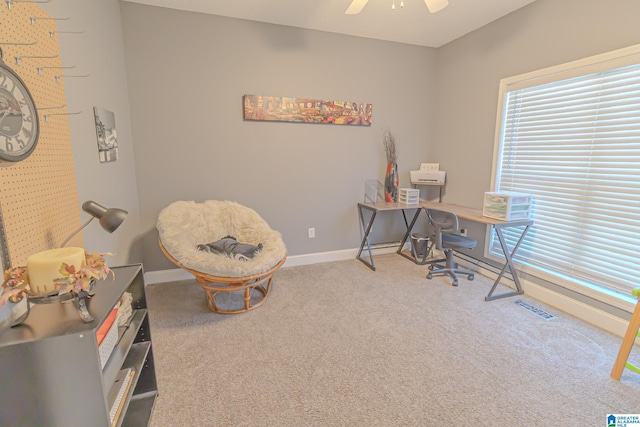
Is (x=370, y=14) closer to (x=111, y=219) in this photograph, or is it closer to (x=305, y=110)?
(x=305, y=110)

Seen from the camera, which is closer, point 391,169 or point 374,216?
point 374,216

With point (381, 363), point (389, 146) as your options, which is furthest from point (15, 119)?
point (389, 146)

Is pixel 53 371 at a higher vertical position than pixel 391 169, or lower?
lower

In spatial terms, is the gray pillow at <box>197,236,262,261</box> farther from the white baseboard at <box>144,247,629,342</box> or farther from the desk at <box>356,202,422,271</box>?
the desk at <box>356,202,422,271</box>

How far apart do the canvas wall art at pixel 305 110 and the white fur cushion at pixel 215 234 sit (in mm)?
1000

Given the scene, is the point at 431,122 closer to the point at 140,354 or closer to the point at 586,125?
the point at 586,125

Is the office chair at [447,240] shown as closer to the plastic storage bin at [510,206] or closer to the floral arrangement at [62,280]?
the plastic storage bin at [510,206]

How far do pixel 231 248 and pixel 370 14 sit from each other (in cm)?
253

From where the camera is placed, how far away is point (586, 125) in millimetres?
2359

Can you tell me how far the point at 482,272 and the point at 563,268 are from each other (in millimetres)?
801

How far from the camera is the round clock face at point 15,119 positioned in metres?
0.99

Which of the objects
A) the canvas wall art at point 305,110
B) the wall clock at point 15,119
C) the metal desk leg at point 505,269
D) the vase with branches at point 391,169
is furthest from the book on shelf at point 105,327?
the vase with branches at point 391,169

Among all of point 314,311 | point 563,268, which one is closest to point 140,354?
point 314,311

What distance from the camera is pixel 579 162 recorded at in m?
2.42
